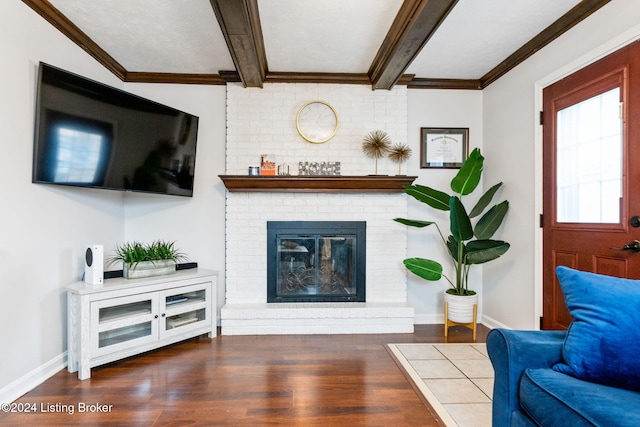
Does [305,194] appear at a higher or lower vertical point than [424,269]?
higher

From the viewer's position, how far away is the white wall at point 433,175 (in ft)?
11.6

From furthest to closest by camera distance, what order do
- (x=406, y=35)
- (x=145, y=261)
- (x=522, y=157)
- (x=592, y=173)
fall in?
(x=522, y=157) → (x=145, y=261) → (x=406, y=35) → (x=592, y=173)

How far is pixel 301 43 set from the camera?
2.76 m

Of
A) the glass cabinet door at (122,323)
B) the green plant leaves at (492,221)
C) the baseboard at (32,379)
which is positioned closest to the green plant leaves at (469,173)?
the green plant leaves at (492,221)

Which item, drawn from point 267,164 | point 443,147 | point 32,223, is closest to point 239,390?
point 32,223

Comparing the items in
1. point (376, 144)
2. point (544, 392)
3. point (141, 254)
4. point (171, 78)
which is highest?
point (171, 78)

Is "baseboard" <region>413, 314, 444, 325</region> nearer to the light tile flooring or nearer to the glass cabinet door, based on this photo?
the light tile flooring

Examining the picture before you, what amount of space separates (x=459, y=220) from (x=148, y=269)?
2633mm

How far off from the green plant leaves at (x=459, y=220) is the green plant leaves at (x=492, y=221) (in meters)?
0.21

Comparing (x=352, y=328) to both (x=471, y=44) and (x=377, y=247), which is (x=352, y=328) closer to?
(x=377, y=247)

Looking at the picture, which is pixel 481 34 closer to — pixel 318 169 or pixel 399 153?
pixel 399 153

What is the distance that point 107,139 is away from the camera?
8.42 ft

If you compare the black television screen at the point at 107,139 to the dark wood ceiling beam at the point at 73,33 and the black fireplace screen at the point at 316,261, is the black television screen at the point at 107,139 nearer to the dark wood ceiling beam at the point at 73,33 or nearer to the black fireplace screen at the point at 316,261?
the dark wood ceiling beam at the point at 73,33

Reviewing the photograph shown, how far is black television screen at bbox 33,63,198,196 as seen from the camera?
2.21 metres
